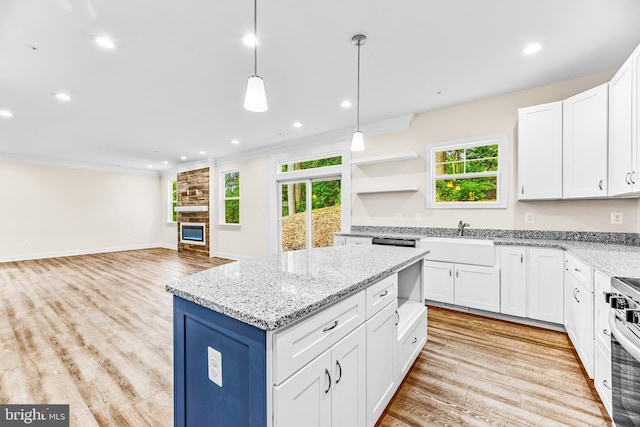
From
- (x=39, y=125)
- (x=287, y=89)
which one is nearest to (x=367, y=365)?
(x=287, y=89)

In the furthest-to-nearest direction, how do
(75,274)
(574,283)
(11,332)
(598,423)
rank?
1. (75,274)
2. (11,332)
3. (574,283)
4. (598,423)

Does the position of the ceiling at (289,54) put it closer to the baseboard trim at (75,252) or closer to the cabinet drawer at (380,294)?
the cabinet drawer at (380,294)

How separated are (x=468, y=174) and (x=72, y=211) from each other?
31.8 feet

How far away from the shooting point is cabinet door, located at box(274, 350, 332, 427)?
901mm

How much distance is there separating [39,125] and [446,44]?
20.2 ft

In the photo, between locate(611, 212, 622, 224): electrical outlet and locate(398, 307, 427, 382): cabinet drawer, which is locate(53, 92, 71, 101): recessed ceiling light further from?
locate(611, 212, 622, 224): electrical outlet

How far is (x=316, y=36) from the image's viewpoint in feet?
7.67

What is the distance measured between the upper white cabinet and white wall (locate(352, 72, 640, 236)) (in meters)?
0.64

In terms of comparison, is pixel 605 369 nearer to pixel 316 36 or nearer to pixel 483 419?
pixel 483 419

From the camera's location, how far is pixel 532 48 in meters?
2.50

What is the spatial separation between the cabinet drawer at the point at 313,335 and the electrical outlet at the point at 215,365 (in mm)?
287

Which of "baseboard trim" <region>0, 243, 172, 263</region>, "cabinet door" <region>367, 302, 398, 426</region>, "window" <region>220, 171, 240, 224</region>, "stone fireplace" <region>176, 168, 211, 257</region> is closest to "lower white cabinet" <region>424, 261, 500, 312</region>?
"cabinet door" <region>367, 302, 398, 426</region>

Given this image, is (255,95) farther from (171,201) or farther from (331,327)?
(171,201)

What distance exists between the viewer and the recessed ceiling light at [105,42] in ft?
7.58
